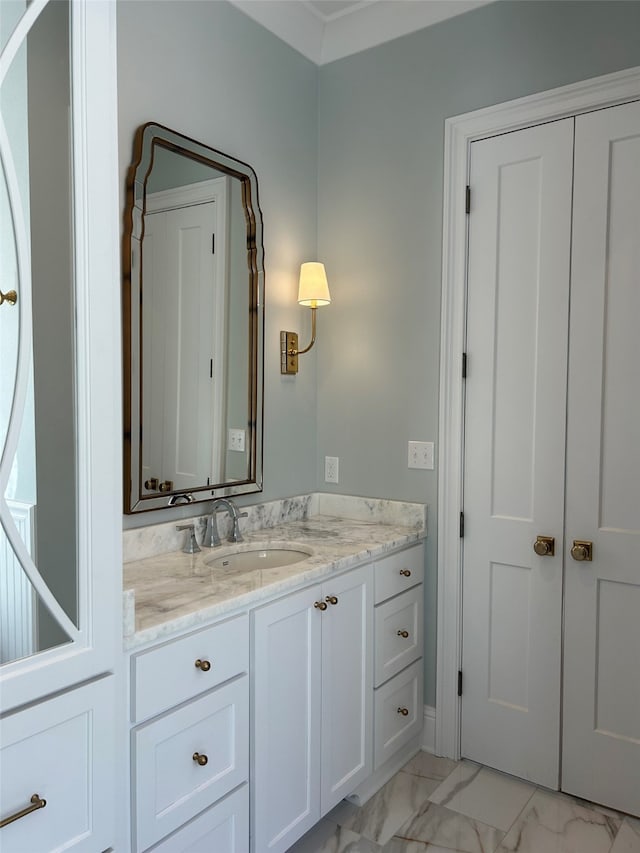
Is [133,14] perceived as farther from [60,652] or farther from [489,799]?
[489,799]

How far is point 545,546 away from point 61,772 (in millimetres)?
1654

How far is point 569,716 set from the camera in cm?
223

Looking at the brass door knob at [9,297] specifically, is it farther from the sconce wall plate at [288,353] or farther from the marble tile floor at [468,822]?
the marble tile floor at [468,822]

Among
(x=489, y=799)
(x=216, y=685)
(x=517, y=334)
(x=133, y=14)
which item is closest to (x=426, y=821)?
(x=489, y=799)

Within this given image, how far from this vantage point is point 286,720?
70.7 inches

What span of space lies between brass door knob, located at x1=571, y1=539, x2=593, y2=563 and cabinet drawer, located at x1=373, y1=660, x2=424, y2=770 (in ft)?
2.44

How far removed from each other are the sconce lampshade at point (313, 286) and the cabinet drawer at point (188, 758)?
1.43 m

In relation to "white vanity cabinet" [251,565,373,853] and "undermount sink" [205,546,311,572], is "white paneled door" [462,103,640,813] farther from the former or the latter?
"undermount sink" [205,546,311,572]

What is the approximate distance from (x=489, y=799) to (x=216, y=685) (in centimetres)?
123

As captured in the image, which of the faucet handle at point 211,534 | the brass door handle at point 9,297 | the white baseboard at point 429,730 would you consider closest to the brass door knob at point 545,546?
the white baseboard at point 429,730

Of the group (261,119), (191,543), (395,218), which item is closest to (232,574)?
(191,543)

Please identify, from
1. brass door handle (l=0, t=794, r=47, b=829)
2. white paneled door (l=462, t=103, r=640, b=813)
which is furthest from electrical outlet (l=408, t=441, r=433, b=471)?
brass door handle (l=0, t=794, r=47, b=829)

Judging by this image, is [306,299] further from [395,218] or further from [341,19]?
[341,19]

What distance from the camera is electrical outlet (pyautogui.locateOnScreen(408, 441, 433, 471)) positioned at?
2502 mm
